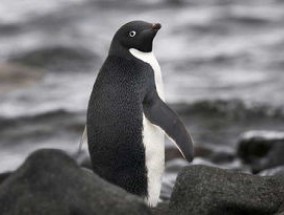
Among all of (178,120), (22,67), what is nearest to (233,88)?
(22,67)

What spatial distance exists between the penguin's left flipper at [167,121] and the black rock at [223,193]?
0.74 m

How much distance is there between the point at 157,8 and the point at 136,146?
36.4 ft

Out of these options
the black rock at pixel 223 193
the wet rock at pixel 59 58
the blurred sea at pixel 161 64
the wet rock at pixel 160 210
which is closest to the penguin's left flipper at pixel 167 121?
the wet rock at pixel 160 210

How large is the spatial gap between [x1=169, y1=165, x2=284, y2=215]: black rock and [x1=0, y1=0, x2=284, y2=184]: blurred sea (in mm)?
4324

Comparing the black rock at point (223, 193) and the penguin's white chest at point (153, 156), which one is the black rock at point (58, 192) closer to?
the black rock at point (223, 193)

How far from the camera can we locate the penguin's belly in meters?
6.64

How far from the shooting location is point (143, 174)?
6.66m

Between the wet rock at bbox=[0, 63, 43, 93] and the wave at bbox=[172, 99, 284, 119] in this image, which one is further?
the wet rock at bbox=[0, 63, 43, 93]

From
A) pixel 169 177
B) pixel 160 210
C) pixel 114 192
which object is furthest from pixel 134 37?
pixel 114 192

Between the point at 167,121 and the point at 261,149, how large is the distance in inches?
124

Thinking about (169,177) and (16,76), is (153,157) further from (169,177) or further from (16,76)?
(16,76)

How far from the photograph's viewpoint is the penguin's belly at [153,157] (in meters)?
6.64

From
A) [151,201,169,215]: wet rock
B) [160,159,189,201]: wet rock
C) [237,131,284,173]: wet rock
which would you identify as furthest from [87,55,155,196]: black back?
[237,131,284,173]: wet rock

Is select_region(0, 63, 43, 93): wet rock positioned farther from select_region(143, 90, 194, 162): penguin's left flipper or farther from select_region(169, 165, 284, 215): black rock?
select_region(169, 165, 284, 215): black rock
